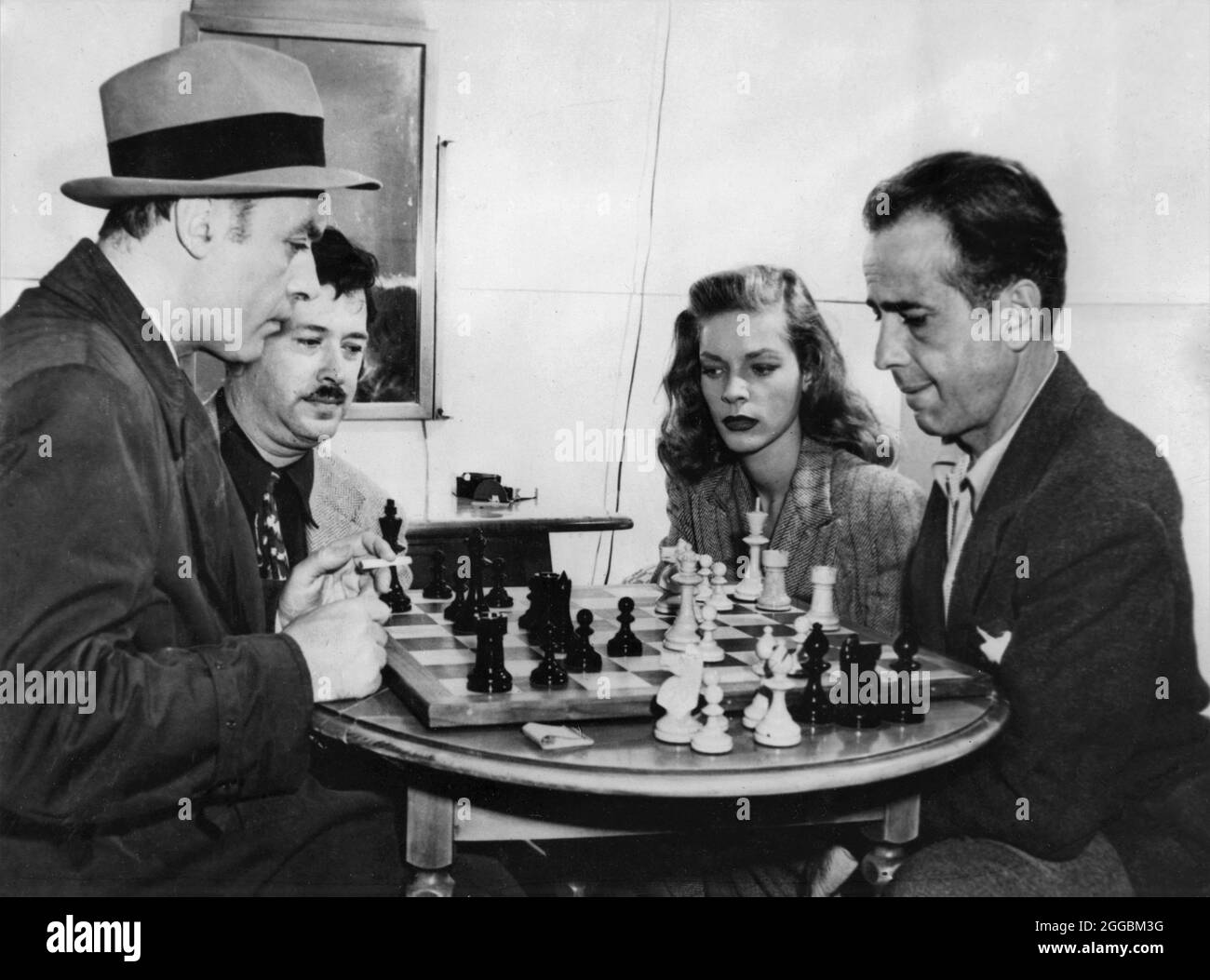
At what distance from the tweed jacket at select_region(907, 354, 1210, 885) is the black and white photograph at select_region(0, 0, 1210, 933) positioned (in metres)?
0.01

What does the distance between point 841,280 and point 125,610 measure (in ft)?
6.00

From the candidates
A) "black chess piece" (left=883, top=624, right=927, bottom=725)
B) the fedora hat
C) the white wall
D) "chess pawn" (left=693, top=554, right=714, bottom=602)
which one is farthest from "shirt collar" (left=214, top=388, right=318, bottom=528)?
"black chess piece" (left=883, top=624, right=927, bottom=725)

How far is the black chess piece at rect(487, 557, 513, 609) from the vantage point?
2.55 meters

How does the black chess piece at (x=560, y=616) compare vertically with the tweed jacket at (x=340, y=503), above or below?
below

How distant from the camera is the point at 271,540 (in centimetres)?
261

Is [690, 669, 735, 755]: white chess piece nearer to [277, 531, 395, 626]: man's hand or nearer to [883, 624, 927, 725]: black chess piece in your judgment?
[883, 624, 927, 725]: black chess piece

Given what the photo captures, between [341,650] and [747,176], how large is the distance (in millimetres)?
1540

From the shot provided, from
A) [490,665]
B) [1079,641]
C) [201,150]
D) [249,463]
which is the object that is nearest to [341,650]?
[490,665]

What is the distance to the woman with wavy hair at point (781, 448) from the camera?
2836mm

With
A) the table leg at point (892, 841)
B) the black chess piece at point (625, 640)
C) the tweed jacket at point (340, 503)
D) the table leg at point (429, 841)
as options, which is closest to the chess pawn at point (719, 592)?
the black chess piece at point (625, 640)

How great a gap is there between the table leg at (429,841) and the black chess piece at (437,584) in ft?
3.00

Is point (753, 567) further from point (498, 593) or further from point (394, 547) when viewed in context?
point (394, 547)

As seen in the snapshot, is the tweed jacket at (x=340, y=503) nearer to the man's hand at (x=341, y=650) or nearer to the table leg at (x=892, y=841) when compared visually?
the man's hand at (x=341, y=650)
